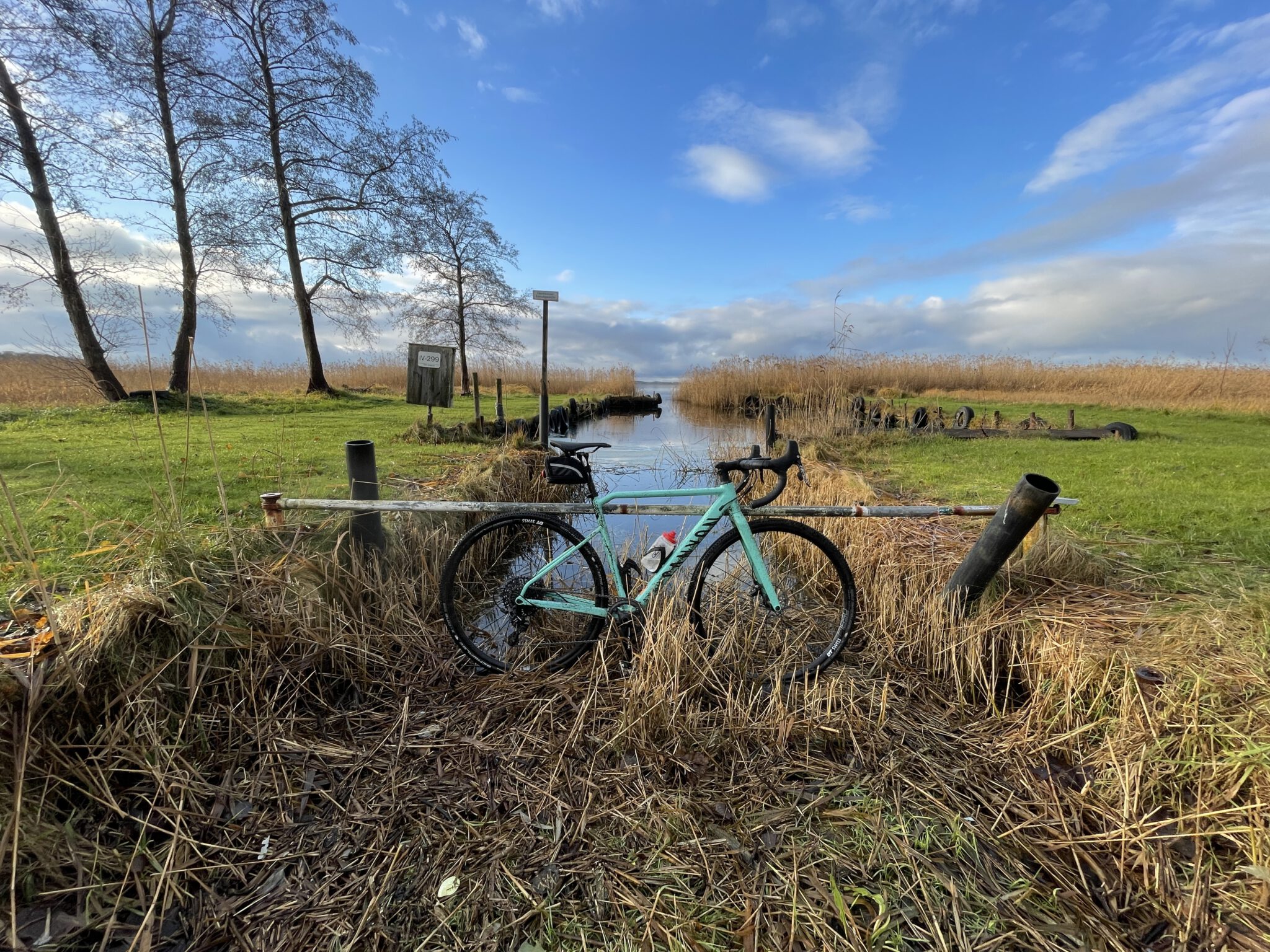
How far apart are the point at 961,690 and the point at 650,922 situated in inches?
74.8

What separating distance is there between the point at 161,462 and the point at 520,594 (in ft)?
17.3

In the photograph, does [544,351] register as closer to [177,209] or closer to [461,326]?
[177,209]

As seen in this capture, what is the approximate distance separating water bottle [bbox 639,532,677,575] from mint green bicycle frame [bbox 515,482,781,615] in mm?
27

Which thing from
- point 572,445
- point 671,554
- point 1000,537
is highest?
point 572,445

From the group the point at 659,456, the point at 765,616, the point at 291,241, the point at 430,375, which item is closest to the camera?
the point at 765,616

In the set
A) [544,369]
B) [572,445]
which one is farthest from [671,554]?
[544,369]

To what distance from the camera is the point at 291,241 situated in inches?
578

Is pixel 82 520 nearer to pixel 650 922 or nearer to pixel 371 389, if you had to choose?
pixel 650 922

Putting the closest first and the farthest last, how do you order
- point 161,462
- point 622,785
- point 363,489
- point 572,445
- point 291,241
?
point 622,785
point 572,445
point 363,489
point 161,462
point 291,241

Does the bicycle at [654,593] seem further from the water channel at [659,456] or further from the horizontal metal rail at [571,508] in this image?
the water channel at [659,456]

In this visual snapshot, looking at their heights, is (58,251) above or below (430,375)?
above

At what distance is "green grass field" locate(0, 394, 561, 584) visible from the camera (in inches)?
117

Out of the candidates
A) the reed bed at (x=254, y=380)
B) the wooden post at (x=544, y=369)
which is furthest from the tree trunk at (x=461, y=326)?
the wooden post at (x=544, y=369)

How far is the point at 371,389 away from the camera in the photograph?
18.6m
